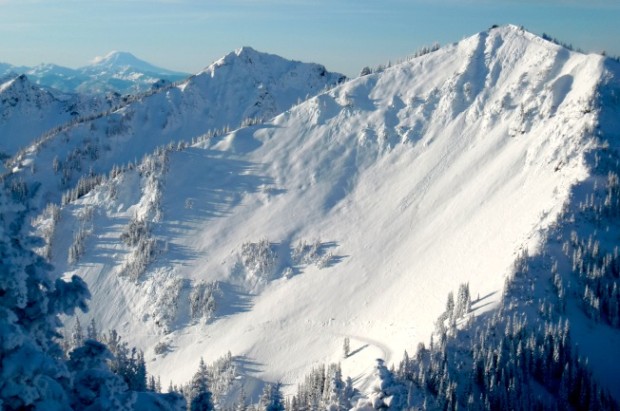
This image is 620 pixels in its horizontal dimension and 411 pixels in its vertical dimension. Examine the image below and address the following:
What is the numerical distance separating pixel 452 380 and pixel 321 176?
303ft

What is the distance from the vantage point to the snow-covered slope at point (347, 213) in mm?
119688

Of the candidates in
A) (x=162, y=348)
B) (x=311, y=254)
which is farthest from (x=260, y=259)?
(x=162, y=348)

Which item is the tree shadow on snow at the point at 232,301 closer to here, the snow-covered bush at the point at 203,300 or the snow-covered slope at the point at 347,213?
the snow-covered slope at the point at 347,213

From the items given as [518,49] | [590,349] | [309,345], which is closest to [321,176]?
[309,345]

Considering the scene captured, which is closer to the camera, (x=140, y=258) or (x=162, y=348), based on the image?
(x=162, y=348)

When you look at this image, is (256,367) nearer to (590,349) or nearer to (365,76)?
(590,349)

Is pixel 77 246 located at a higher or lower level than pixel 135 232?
lower

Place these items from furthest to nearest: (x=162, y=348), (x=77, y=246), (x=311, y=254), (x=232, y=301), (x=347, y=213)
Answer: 1. (x=347, y=213)
2. (x=77, y=246)
3. (x=311, y=254)
4. (x=232, y=301)
5. (x=162, y=348)

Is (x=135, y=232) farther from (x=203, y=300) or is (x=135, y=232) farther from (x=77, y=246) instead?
(x=203, y=300)

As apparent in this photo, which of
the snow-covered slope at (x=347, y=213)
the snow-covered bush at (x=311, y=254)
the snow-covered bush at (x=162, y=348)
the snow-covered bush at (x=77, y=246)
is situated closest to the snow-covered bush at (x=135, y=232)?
the snow-covered slope at (x=347, y=213)

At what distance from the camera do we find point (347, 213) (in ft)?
502

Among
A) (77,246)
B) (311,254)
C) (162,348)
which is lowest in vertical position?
(162,348)

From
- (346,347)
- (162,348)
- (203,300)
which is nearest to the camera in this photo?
(346,347)

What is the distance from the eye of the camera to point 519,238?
115688mm
